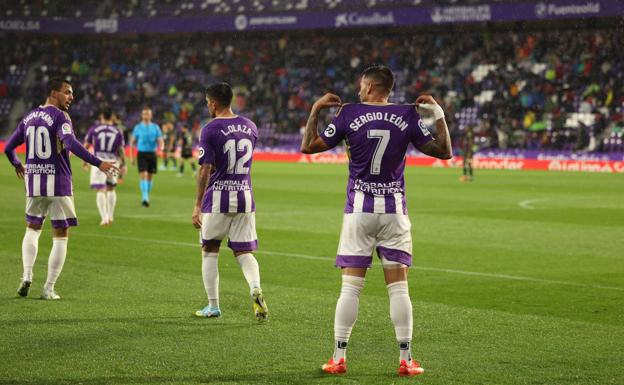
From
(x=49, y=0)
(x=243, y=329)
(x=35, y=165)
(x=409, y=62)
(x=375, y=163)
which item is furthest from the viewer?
(x=49, y=0)

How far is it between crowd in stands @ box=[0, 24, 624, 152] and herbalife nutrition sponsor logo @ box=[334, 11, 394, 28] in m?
3.03

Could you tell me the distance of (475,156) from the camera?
44.8 metres

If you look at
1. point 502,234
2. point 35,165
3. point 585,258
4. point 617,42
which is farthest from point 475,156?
point 35,165

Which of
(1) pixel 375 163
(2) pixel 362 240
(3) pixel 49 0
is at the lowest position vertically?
(2) pixel 362 240

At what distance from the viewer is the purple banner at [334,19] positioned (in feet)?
146

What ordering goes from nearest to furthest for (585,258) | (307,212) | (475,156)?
(585,258) → (307,212) → (475,156)

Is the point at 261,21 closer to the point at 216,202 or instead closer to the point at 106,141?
the point at 106,141

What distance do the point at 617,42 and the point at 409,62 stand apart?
1075 centimetres

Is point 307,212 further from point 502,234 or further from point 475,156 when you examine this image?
point 475,156

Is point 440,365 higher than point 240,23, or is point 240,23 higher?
point 240,23

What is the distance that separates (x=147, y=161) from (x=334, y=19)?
97.2ft

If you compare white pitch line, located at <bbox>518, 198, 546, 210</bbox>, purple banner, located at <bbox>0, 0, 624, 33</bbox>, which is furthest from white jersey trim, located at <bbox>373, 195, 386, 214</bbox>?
purple banner, located at <bbox>0, 0, 624, 33</bbox>

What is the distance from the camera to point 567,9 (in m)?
44.4

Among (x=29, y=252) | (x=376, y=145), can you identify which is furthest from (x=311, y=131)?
(x=29, y=252)
